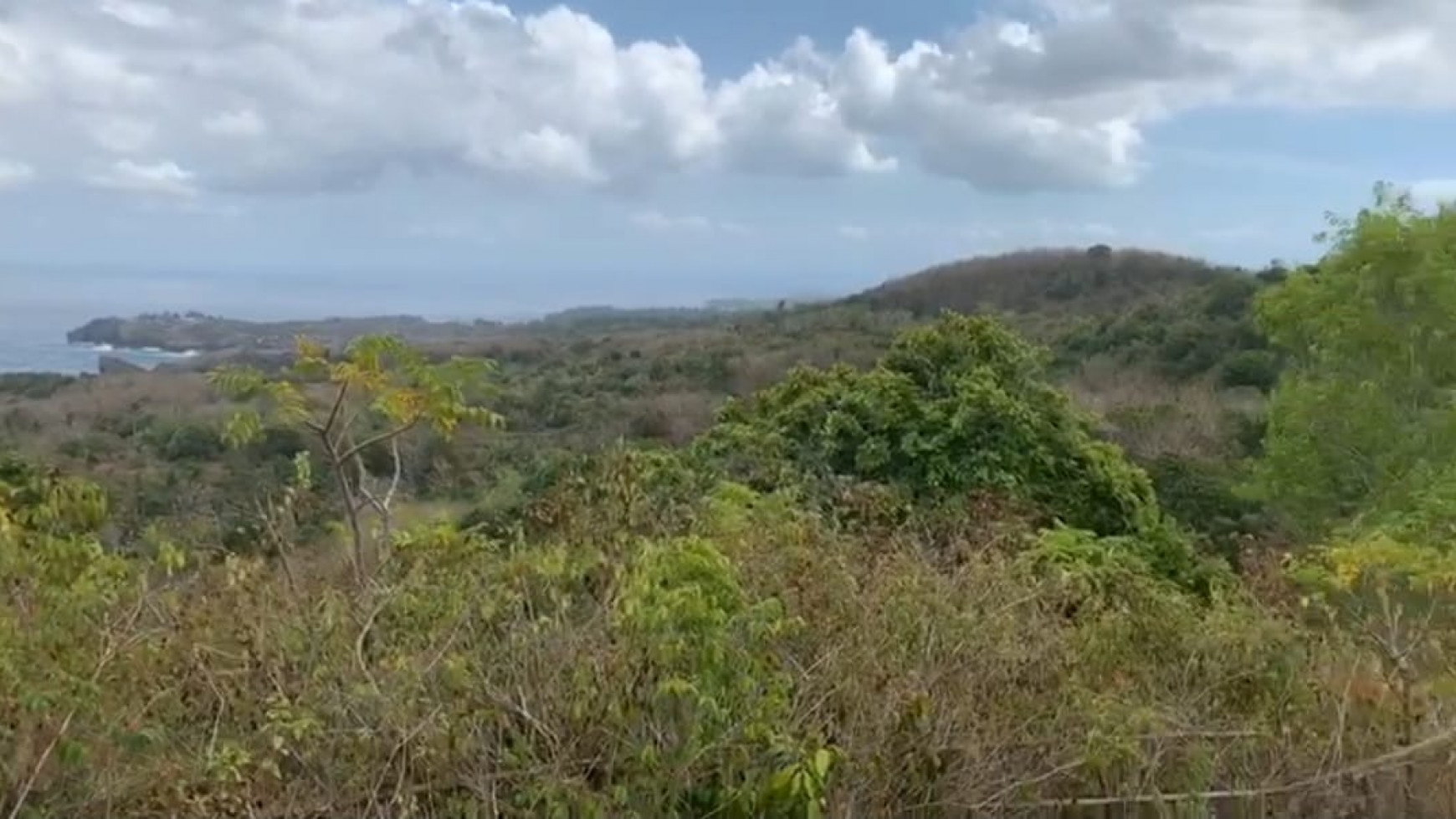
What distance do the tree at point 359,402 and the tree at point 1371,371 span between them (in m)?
8.67

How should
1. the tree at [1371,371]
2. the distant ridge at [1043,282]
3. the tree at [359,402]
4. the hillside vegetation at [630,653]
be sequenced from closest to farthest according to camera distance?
1. the hillside vegetation at [630,653]
2. the tree at [359,402]
3. the tree at [1371,371]
4. the distant ridge at [1043,282]

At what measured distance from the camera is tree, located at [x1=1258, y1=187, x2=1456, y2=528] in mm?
11312

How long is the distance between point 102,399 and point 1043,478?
1817 centimetres

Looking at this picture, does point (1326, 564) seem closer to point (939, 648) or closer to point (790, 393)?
point (939, 648)

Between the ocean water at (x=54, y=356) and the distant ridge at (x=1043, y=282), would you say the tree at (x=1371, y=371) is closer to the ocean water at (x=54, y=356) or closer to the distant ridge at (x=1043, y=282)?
the ocean water at (x=54, y=356)

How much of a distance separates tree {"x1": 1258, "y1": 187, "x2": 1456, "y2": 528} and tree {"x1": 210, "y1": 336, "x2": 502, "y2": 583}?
867 cm

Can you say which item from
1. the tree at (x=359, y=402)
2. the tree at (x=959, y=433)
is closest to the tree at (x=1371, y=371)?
the tree at (x=959, y=433)

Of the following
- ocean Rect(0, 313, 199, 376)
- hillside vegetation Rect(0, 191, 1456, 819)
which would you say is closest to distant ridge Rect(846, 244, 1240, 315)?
ocean Rect(0, 313, 199, 376)

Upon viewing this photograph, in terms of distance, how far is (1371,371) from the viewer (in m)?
11.8

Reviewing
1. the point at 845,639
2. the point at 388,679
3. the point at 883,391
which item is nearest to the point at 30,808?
the point at 388,679

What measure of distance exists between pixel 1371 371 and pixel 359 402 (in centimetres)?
974

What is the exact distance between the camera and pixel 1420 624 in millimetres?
4809

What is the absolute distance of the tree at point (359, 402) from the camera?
4.43 m

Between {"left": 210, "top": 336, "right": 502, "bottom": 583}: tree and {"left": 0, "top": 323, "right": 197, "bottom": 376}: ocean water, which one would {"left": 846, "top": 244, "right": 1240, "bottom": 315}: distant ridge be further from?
{"left": 210, "top": 336, "right": 502, "bottom": 583}: tree
